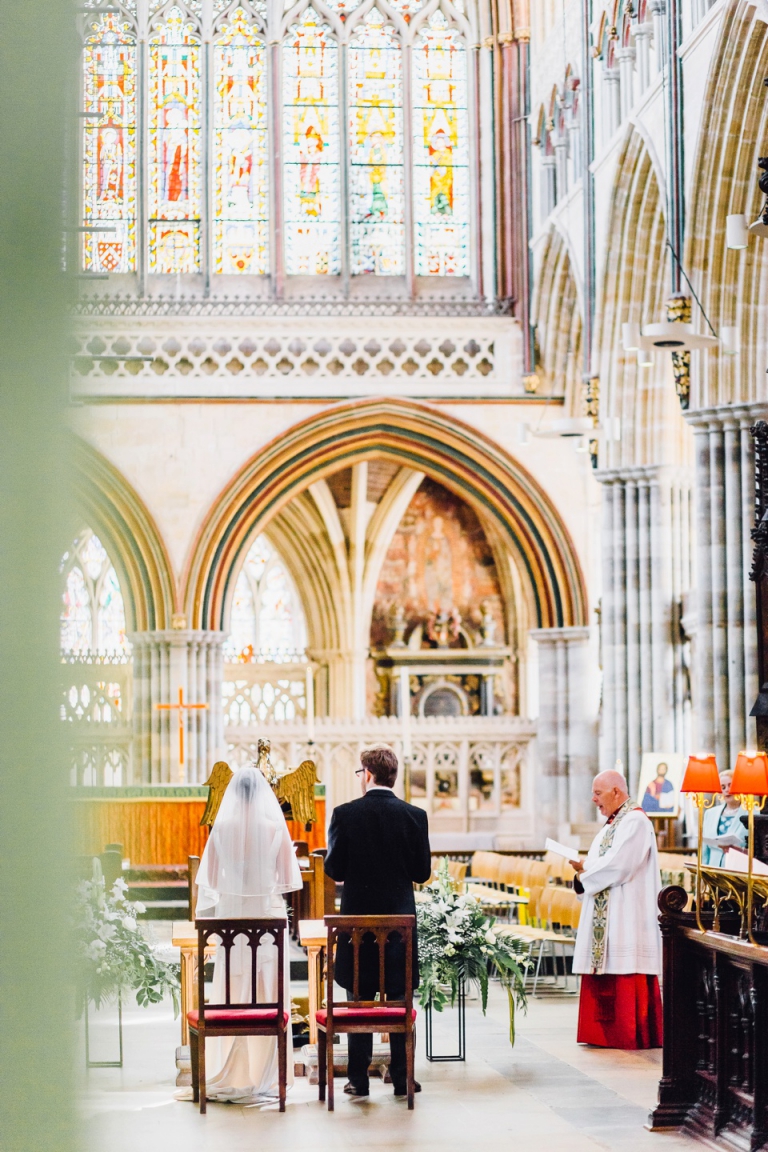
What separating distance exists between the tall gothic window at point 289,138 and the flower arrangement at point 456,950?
43.3ft

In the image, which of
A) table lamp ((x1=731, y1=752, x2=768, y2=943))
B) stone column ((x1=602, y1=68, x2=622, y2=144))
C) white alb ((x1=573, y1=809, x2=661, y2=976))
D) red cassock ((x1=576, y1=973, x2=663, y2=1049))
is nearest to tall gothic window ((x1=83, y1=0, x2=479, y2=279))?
stone column ((x1=602, y1=68, x2=622, y2=144))

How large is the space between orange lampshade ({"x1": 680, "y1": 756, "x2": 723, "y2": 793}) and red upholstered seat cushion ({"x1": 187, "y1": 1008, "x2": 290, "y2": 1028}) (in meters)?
1.72

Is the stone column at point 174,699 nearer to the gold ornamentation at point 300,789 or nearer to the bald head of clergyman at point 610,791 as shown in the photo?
the gold ornamentation at point 300,789

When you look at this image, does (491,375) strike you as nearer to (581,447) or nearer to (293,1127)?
(581,447)

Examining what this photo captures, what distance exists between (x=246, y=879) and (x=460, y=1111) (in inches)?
48.0

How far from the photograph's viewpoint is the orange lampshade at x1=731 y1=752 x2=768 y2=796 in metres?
5.09

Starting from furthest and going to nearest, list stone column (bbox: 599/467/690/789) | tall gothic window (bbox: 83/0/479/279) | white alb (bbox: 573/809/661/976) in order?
tall gothic window (bbox: 83/0/479/279), stone column (bbox: 599/467/690/789), white alb (bbox: 573/809/661/976)

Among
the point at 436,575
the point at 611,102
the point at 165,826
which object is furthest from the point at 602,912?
the point at 436,575

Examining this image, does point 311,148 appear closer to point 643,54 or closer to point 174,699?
point 643,54

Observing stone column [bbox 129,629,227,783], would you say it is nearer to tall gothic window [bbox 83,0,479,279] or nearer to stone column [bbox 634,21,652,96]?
tall gothic window [bbox 83,0,479,279]

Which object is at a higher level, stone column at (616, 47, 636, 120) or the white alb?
stone column at (616, 47, 636, 120)

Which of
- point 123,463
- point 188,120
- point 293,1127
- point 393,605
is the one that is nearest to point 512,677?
point 393,605

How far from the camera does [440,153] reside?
1977cm

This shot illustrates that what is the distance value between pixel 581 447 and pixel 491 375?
2016mm
